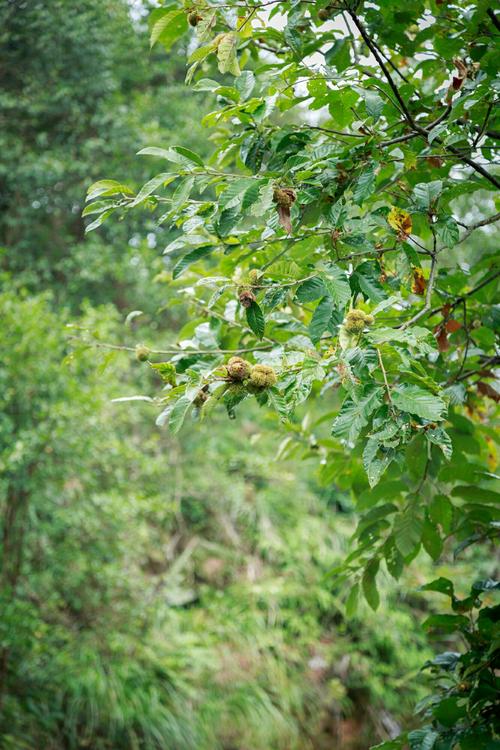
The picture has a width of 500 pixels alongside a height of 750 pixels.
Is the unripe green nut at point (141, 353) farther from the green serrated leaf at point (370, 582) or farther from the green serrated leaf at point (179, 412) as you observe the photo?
the green serrated leaf at point (370, 582)

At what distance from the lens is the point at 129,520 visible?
10.8 ft

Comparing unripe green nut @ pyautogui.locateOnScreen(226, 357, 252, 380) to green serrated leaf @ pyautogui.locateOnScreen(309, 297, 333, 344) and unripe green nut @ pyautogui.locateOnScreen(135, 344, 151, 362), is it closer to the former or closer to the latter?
green serrated leaf @ pyautogui.locateOnScreen(309, 297, 333, 344)

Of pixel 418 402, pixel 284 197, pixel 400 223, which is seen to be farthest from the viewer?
pixel 400 223

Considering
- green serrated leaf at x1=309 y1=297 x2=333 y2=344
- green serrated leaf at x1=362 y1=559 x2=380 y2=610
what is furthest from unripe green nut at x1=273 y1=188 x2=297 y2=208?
green serrated leaf at x1=362 y1=559 x2=380 y2=610

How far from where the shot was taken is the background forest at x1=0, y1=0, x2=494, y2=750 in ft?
9.46

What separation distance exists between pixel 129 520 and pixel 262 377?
2667mm

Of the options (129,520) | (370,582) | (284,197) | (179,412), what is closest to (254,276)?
(284,197)

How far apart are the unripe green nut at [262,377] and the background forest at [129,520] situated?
583 millimetres

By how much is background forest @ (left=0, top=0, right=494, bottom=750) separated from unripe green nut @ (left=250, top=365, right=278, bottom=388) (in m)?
0.58

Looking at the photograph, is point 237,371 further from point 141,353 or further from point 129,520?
point 129,520

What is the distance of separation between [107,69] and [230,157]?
3784 mm

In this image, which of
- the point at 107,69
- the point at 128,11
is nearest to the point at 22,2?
the point at 128,11

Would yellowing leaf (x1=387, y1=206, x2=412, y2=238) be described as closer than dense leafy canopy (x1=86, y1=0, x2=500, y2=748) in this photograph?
No

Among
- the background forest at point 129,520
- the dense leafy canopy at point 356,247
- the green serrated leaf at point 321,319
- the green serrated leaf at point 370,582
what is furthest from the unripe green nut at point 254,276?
the green serrated leaf at point 370,582
